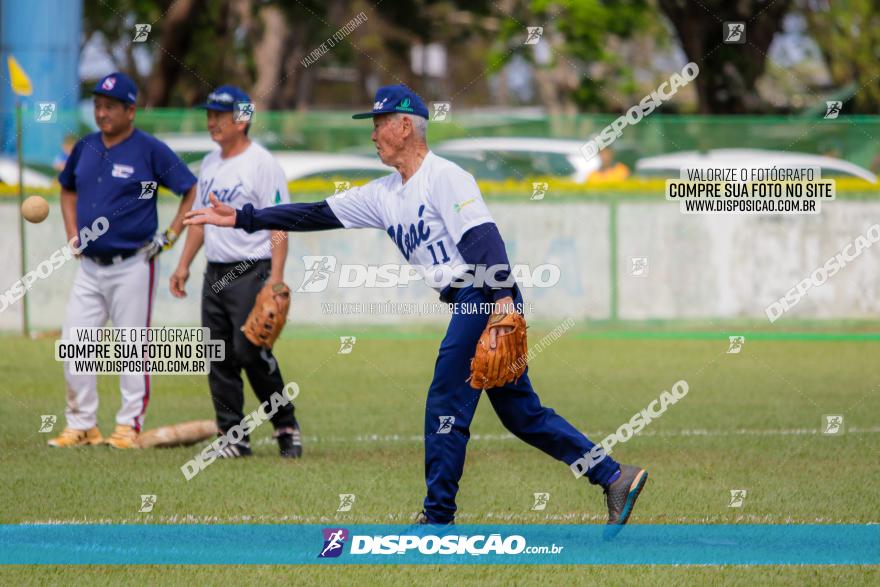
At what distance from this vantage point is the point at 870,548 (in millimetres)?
5836

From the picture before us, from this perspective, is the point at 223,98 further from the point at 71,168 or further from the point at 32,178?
the point at 32,178

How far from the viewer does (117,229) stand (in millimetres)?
8852

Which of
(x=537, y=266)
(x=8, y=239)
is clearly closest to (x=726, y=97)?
(x=537, y=266)

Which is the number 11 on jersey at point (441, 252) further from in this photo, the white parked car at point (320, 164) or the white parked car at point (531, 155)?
the white parked car at point (531, 155)

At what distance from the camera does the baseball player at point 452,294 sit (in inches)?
242

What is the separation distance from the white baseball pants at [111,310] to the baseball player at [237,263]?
539 mm

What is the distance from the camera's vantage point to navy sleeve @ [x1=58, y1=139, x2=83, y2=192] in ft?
29.7

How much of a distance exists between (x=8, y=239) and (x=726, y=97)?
15.0m

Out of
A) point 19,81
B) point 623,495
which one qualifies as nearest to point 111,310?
point 623,495

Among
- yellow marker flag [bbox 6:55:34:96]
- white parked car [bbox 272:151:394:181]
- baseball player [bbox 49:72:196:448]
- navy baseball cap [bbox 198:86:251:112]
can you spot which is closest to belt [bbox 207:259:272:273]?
baseball player [bbox 49:72:196:448]

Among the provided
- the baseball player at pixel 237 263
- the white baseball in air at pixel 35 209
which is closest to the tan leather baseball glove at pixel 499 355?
the baseball player at pixel 237 263

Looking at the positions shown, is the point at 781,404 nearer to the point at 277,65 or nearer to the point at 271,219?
the point at 271,219

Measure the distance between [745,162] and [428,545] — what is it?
37.0 feet

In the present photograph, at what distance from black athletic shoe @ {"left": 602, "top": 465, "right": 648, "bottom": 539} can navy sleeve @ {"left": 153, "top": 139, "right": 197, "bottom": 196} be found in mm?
3977
